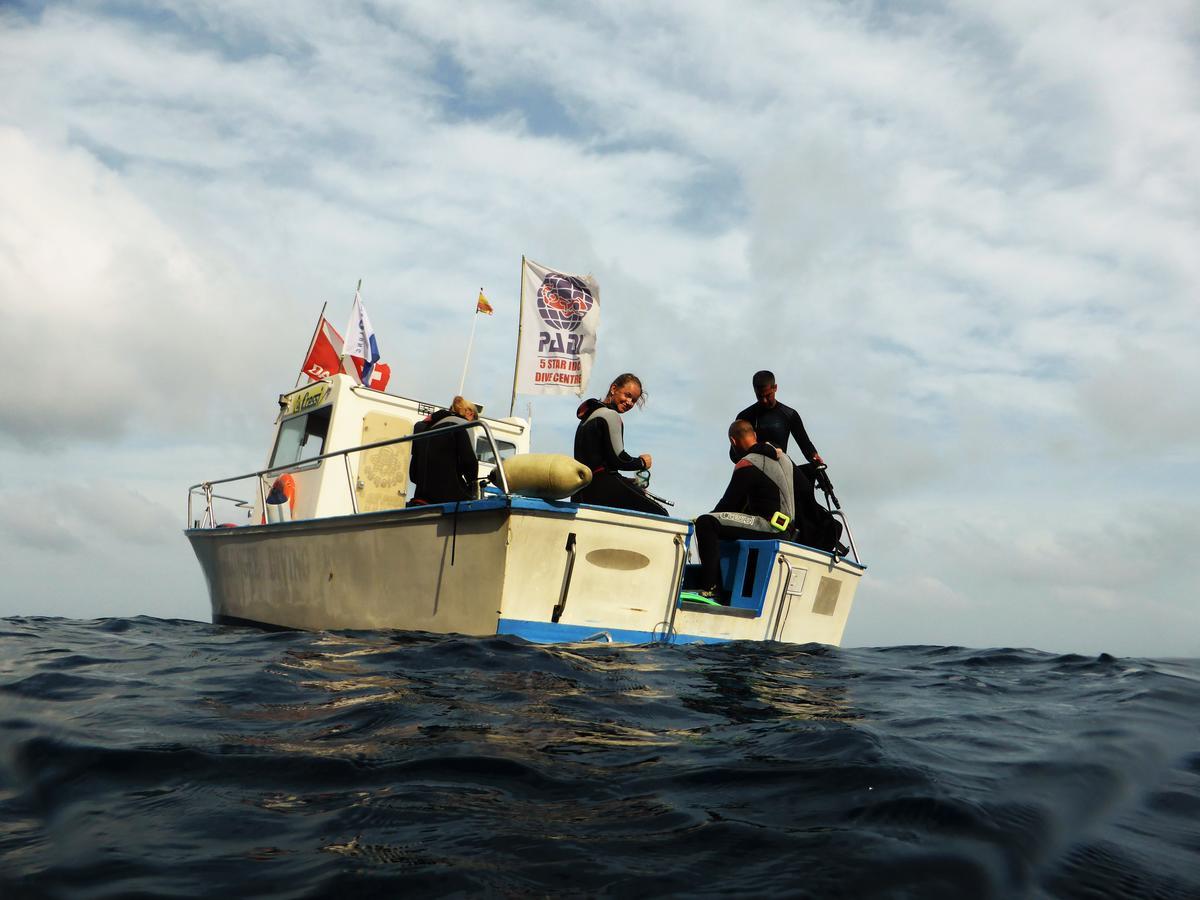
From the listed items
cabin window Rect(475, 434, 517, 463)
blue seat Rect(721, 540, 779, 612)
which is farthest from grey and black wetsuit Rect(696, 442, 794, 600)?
cabin window Rect(475, 434, 517, 463)

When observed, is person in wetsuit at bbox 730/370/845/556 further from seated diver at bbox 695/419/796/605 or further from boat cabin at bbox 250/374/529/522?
boat cabin at bbox 250/374/529/522

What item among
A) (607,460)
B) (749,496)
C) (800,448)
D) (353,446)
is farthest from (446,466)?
(800,448)

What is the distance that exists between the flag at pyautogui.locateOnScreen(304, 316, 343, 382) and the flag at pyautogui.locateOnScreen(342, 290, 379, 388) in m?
0.20

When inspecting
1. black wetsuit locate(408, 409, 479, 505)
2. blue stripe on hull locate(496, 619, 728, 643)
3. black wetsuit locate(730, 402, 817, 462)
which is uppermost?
black wetsuit locate(730, 402, 817, 462)

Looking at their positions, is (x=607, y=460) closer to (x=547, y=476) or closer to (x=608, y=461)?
(x=608, y=461)

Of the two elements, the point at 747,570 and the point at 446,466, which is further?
the point at 747,570

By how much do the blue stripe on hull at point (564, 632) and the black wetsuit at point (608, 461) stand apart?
119cm

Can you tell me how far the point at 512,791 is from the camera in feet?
8.41

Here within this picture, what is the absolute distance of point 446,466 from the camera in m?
7.27

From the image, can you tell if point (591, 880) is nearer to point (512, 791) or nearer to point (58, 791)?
point (512, 791)

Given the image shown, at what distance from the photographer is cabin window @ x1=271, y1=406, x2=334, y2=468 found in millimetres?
10188

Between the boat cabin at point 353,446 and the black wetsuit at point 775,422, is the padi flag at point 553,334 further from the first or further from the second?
the black wetsuit at point 775,422

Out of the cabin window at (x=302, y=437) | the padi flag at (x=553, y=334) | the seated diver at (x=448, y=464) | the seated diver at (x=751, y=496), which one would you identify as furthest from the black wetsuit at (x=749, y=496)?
the cabin window at (x=302, y=437)

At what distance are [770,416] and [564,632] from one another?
3530mm
